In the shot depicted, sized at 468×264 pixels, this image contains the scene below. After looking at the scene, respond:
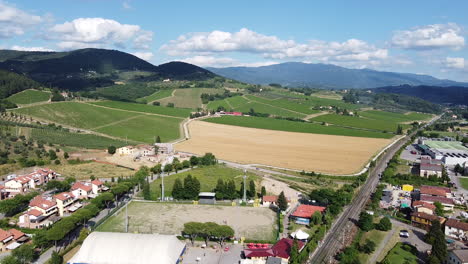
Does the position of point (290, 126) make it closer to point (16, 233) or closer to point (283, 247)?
point (283, 247)

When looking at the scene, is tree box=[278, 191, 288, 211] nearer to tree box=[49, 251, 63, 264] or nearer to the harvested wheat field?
the harvested wheat field

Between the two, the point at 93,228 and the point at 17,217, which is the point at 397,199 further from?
the point at 17,217

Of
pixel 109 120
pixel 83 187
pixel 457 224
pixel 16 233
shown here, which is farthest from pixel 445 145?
pixel 109 120

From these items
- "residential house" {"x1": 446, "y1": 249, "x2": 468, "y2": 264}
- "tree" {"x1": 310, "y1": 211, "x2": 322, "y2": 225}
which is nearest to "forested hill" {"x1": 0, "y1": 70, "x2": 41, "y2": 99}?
"tree" {"x1": 310, "y1": 211, "x2": 322, "y2": 225}

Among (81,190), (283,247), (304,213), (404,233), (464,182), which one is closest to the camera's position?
(283,247)

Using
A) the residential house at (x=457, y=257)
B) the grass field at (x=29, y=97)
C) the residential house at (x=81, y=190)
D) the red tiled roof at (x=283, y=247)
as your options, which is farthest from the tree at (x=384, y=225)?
the grass field at (x=29, y=97)

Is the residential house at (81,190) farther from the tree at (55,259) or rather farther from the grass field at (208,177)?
the tree at (55,259)
